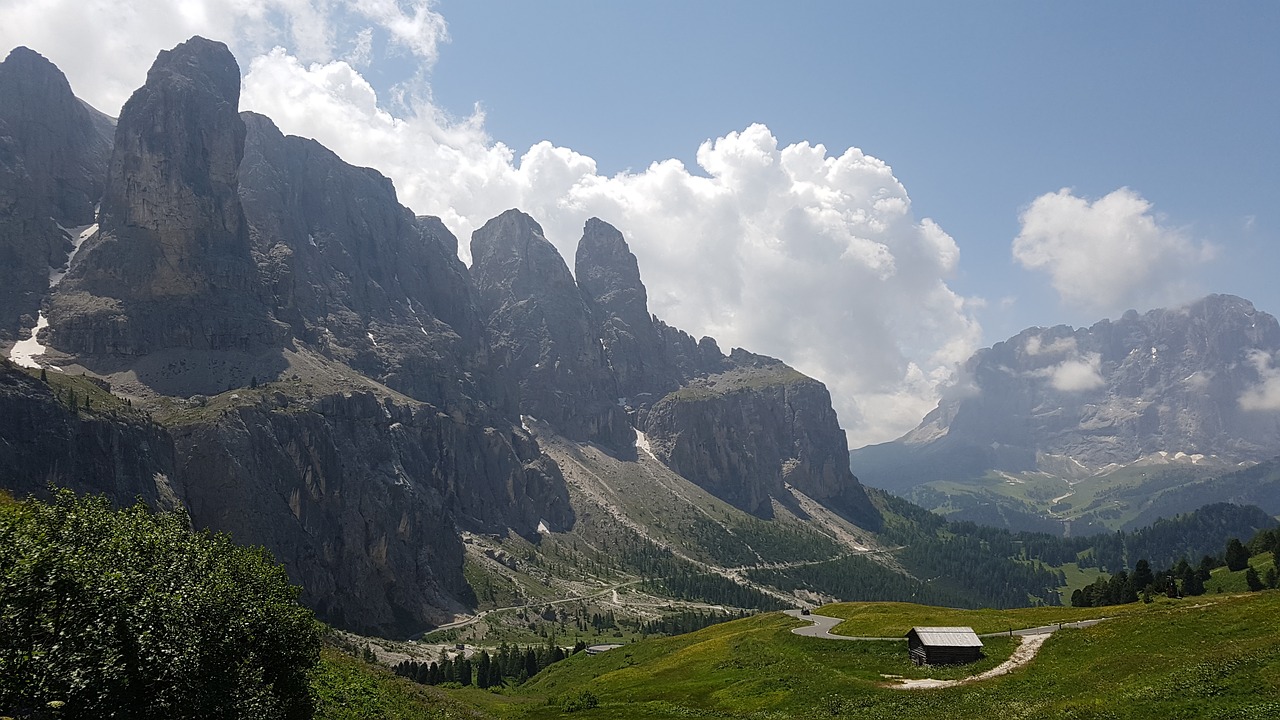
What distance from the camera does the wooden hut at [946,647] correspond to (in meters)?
64.5

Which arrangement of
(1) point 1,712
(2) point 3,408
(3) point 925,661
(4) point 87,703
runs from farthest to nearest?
1. (2) point 3,408
2. (3) point 925,661
3. (4) point 87,703
4. (1) point 1,712

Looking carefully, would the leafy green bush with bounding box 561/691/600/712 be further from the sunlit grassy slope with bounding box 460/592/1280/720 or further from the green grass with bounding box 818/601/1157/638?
the green grass with bounding box 818/601/1157/638

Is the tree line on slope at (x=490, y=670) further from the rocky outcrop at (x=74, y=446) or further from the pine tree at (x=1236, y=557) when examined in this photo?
the pine tree at (x=1236, y=557)

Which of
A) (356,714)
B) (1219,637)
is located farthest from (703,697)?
(1219,637)

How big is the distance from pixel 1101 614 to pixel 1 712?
9316 cm

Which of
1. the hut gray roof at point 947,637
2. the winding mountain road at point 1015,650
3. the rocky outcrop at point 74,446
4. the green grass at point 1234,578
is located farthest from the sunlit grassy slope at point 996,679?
the rocky outcrop at point 74,446

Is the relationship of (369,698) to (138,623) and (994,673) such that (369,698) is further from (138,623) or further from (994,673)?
(994,673)

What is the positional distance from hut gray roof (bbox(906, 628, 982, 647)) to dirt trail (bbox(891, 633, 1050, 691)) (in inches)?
146

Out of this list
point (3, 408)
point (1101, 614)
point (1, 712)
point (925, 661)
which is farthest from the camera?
point (3, 408)

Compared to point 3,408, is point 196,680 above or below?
below

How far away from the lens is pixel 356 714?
4869 cm

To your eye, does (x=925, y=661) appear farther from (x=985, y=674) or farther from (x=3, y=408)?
(x=3, y=408)

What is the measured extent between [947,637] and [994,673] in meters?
7.50

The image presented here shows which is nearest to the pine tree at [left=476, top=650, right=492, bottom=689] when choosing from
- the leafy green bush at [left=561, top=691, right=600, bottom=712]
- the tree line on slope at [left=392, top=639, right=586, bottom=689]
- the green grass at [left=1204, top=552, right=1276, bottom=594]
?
the tree line on slope at [left=392, top=639, right=586, bottom=689]
